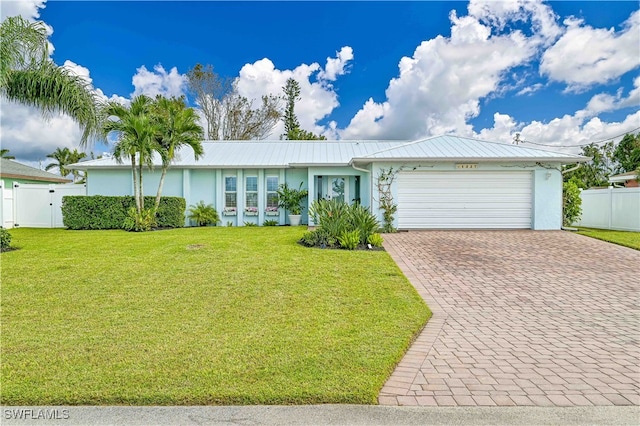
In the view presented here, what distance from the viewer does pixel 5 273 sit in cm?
712

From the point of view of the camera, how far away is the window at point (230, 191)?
57.8ft

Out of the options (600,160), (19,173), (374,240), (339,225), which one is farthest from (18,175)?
(600,160)

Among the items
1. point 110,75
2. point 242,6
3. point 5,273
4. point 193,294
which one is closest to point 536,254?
point 193,294

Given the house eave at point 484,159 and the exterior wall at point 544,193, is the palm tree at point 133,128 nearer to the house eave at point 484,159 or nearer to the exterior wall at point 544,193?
the house eave at point 484,159

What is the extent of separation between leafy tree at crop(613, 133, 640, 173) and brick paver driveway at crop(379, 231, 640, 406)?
2545 centimetres

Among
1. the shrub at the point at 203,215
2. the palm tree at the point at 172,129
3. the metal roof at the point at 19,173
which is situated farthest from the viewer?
the metal roof at the point at 19,173

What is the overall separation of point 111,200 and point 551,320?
15.7 metres

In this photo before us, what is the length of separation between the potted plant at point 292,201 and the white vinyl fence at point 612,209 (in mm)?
12597

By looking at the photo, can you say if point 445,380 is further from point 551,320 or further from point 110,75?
point 110,75

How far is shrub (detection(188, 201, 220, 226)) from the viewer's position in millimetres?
16953

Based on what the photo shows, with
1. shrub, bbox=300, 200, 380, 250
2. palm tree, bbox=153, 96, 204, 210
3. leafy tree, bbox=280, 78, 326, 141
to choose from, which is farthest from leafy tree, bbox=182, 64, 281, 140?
shrub, bbox=300, 200, 380, 250

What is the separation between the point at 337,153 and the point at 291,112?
62.3ft

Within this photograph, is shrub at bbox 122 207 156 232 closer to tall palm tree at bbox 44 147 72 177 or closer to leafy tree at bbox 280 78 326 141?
leafy tree at bbox 280 78 326 141

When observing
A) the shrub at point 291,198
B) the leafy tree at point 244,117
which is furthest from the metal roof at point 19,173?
the shrub at point 291,198
